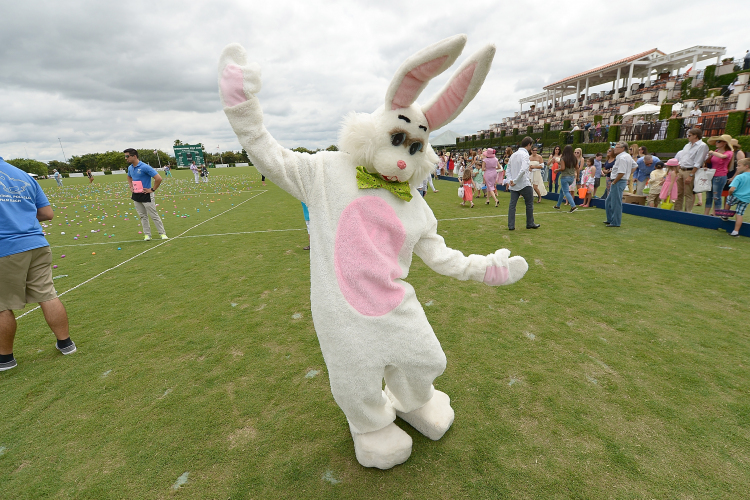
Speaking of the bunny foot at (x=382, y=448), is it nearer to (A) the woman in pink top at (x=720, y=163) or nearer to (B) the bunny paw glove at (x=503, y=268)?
(B) the bunny paw glove at (x=503, y=268)

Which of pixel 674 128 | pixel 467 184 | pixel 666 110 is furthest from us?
pixel 666 110

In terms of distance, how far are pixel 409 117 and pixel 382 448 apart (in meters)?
1.81

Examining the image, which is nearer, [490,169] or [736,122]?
[490,169]

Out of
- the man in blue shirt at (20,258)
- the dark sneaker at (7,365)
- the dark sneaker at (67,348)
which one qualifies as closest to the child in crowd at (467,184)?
the man in blue shirt at (20,258)

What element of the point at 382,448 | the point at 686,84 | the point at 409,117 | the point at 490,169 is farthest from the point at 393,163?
the point at 686,84

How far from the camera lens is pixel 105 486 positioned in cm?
195

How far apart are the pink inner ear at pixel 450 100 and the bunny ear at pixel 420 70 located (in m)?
0.08

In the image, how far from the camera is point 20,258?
9.33 feet

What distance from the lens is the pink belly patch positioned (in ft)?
5.32

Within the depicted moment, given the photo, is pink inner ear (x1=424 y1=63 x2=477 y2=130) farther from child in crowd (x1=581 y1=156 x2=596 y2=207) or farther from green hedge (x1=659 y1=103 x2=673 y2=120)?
green hedge (x1=659 y1=103 x2=673 y2=120)

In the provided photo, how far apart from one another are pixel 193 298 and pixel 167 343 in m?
1.13

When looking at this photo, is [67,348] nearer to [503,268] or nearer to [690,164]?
[503,268]

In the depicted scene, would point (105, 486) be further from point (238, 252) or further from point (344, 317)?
point (238, 252)

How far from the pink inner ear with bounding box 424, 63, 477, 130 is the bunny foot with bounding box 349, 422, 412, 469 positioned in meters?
1.75
